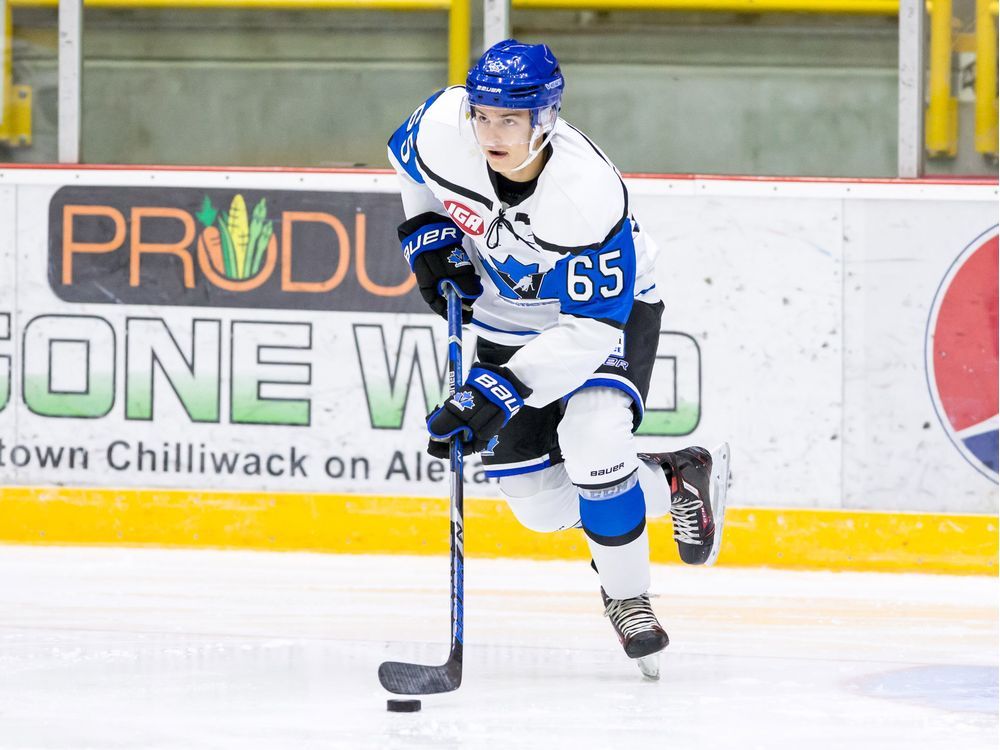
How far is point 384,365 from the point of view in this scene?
3965 mm

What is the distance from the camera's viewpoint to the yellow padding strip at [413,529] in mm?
3805

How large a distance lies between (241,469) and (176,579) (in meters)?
0.54

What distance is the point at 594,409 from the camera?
2539 millimetres

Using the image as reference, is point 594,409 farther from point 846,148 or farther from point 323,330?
Result: point 846,148

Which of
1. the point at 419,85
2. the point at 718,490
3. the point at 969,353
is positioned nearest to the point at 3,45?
the point at 419,85

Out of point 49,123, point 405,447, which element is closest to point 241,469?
point 405,447

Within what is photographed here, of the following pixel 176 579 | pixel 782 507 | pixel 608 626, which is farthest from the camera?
pixel 782 507

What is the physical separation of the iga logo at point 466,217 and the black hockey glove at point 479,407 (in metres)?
0.27

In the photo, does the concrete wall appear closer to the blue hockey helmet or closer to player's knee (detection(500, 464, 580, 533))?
player's knee (detection(500, 464, 580, 533))

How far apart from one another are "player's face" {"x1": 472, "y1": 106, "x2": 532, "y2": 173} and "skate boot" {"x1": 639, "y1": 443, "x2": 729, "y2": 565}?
74 cm

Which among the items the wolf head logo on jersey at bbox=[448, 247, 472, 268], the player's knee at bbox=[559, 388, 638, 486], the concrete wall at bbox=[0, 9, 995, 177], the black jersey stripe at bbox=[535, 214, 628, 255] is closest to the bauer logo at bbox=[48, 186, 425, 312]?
the concrete wall at bbox=[0, 9, 995, 177]

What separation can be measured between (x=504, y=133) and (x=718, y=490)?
1.00 metres

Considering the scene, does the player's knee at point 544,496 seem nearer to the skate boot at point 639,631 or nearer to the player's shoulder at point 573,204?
the skate boot at point 639,631

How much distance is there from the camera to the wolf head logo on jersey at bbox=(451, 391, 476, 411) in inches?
90.6
